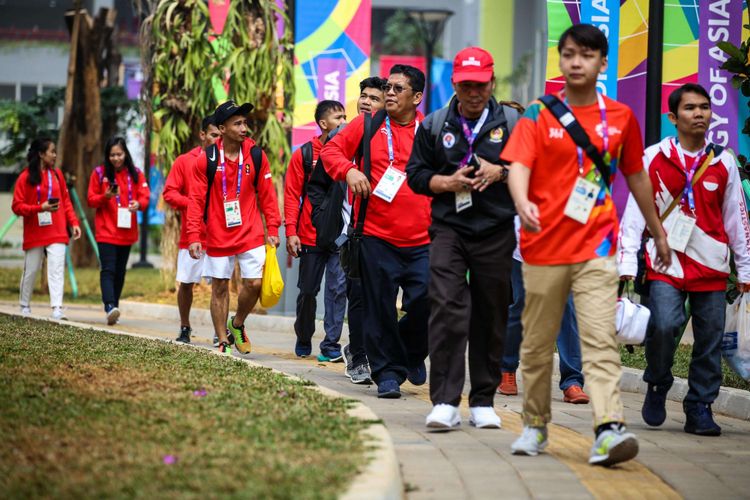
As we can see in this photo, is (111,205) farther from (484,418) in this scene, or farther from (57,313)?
(484,418)

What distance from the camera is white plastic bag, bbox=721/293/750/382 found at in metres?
8.70

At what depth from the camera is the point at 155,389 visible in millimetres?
8031

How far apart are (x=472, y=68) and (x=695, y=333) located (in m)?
2.21

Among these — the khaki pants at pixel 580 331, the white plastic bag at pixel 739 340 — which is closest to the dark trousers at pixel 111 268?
the white plastic bag at pixel 739 340

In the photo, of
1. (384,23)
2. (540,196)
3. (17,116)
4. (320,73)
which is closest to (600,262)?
(540,196)

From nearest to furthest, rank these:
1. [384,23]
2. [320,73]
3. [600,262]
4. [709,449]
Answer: [600,262] → [709,449] → [320,73] → [384,23]

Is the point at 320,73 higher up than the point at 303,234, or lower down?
higher up

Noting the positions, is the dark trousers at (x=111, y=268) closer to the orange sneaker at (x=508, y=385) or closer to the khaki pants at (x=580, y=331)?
the orange sneaker at (x=508, y=385)

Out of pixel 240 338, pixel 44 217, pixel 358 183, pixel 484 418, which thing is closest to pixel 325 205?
pixel 240 338

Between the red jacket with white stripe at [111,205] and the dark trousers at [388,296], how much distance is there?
6.76 meters

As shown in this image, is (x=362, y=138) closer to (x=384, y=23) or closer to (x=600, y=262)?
(x=600, y=262)

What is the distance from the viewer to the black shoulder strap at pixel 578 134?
6812 mm

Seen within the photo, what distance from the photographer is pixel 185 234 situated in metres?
13.4

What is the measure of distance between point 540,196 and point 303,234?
5728mm
